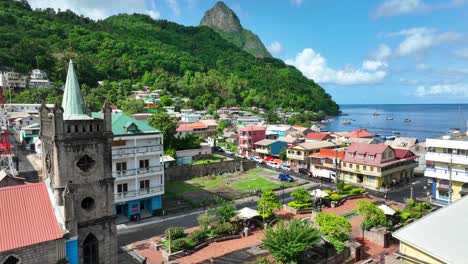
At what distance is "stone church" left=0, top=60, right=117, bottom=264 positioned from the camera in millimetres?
18906

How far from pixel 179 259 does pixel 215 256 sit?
3.07 meters

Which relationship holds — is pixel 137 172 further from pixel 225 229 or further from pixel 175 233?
pixel 225 229

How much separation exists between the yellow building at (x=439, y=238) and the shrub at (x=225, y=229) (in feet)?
53.9

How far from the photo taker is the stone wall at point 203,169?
5519 cm

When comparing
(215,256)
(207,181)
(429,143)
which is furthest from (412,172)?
(215,256)

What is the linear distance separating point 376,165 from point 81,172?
43.6 metres

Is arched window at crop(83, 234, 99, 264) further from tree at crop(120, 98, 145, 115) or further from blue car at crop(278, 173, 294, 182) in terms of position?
tree at crop(120, 98, 145, 115)

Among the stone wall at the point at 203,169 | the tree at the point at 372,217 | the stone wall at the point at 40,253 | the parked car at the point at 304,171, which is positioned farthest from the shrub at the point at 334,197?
the stone wall at the point at 40,253

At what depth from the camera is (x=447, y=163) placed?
142 feet

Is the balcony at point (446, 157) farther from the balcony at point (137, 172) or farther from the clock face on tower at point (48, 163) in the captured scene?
the clock face on tower at point (48, 163)

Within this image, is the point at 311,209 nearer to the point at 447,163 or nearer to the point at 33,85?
the point at 447,163

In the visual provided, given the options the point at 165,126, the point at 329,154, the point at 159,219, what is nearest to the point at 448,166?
the point at 329,154

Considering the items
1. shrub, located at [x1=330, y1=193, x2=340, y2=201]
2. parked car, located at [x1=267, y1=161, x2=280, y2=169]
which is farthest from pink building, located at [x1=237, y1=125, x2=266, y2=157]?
shrub, located at [x1=330, y1=193, x2=340, y2=201]

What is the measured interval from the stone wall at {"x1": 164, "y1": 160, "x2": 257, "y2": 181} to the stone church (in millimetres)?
32285
